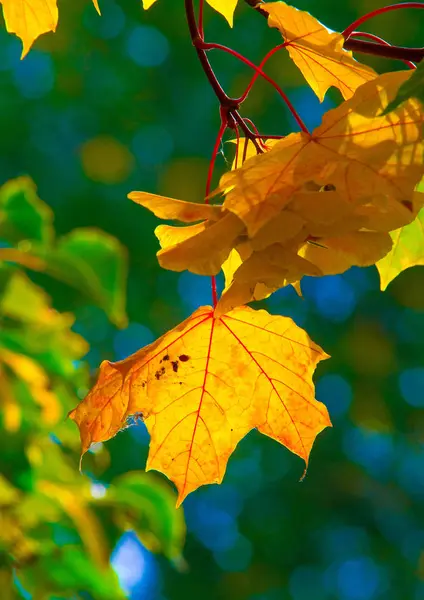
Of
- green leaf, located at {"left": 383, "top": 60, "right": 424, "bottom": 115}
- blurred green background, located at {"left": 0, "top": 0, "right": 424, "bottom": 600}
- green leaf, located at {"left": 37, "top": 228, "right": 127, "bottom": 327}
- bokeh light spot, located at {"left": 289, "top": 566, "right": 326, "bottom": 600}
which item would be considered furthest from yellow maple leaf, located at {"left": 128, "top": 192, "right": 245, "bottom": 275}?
bokeh light spot, located at {"left": 289, "top": 566, "right": 326, "bottom": 600}

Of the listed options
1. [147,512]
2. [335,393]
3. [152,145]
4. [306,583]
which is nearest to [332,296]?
[335,393]

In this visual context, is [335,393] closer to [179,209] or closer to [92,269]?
[92,269]

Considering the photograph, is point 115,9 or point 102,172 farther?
point 115,9

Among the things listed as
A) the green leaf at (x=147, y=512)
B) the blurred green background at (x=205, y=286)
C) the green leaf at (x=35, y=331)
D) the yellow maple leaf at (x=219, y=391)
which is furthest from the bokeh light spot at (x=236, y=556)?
the yellow maple leaf at (x=219, y=391)

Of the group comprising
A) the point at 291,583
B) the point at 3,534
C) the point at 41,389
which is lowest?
the point at 291,583

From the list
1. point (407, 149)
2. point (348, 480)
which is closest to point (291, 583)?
point (348, 480)

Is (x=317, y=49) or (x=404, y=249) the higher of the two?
(x=317, y=49)

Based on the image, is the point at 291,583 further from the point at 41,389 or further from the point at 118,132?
the point at 41,389
